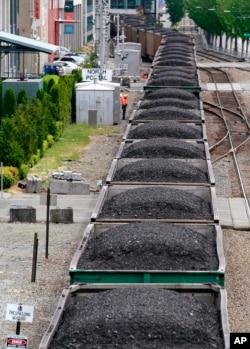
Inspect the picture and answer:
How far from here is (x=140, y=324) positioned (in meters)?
13.1

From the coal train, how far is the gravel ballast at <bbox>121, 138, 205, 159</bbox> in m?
0.03

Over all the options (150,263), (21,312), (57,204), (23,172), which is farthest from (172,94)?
(21,312)

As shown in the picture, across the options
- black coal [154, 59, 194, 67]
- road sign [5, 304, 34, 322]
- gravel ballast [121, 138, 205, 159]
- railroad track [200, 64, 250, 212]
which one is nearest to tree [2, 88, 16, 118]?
railroad track [200, 64, 250, 212]

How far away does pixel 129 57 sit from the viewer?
77125 millimetres

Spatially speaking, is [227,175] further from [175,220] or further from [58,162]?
[175,220]

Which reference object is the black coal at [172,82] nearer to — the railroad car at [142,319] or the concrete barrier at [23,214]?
the concrete barrier at [23,214]

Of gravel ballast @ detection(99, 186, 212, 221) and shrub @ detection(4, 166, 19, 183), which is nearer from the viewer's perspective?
gravel ballast @ detection(99, 186, 212, 221)

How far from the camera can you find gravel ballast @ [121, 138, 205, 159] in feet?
86.7

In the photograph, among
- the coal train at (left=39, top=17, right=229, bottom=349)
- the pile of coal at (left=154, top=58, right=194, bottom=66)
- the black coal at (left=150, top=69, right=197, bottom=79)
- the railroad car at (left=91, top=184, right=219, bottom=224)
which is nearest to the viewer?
the coal train at (left=39, top=17, right=229, bottom=349)

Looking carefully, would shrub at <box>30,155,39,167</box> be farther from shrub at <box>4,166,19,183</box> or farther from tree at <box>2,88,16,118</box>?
tree at <box>2,88,16,118</box>

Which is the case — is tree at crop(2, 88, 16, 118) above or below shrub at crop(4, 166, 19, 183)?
above

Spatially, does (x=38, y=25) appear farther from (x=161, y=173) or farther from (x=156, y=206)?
(x=156, y=206)

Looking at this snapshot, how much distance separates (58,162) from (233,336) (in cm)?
2813

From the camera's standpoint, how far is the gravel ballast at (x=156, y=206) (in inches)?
774
